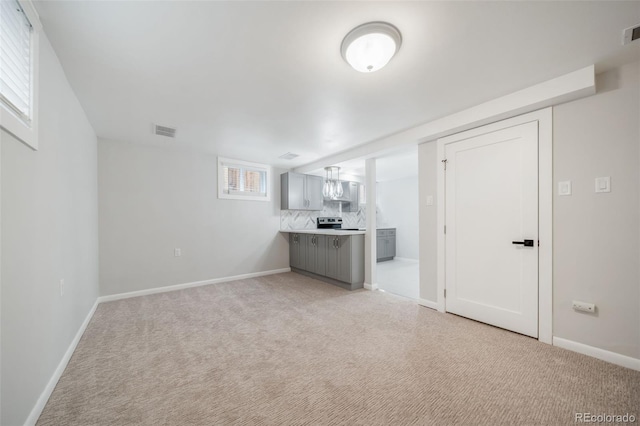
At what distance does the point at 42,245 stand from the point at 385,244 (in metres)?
6.54

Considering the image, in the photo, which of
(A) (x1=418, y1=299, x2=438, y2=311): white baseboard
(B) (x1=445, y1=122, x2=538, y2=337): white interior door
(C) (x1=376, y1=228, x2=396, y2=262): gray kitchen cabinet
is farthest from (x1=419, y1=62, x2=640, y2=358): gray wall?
(C) (x1=376, y1=228, x2=396, y2=262): gray kitchen cabinet

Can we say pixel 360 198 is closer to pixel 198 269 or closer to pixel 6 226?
pixel 198 269

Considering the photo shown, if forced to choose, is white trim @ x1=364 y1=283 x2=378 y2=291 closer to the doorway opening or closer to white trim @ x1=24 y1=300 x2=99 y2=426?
the doorway opening

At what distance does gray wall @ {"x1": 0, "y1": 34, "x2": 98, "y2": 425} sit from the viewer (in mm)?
1223

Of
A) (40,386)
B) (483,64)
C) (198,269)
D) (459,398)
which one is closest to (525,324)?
(459,398)

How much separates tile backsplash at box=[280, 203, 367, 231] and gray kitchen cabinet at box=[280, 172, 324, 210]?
0.30m

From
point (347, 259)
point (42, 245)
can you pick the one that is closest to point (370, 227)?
point (347, 259)

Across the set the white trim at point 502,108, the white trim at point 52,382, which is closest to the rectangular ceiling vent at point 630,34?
the white trim at point 502,108

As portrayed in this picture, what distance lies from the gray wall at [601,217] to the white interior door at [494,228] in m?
0.19

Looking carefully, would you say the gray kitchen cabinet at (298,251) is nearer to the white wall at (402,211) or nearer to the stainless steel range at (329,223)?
the stainless steel range at (329,223)

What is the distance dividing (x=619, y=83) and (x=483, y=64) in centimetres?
110

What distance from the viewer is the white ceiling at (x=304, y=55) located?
1455mm

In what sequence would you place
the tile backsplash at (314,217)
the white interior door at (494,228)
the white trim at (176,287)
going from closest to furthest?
the white interior door at (494,228) < the white trim at (176,287) < the tile backsplash at (314,217)

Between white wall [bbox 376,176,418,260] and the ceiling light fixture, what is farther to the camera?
white wall [bbox 376,176,418,260]
